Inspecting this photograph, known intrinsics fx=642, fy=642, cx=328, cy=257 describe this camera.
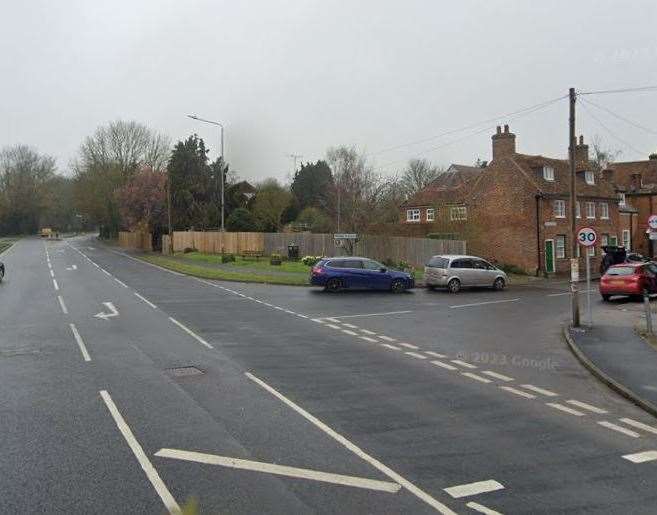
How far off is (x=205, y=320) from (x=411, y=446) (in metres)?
11.3

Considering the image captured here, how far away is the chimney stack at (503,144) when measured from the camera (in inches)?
1645

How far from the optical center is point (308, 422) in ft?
26.6

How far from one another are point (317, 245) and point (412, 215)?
29.3ft

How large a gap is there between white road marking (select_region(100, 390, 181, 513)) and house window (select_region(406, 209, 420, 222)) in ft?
138

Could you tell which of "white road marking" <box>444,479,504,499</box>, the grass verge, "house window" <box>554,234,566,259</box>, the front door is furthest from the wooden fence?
"white road marking" <box>444,479,504,499</box>

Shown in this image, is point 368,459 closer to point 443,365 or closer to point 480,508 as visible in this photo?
point 480,508

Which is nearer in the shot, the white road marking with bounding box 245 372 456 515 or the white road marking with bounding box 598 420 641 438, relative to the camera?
the white road marking with bounding box 245 372 456 515

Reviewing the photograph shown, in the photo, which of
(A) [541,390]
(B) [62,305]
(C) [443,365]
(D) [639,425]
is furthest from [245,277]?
(D) [639,425]

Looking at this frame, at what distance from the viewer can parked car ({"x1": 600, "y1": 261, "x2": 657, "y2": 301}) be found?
25250 mm

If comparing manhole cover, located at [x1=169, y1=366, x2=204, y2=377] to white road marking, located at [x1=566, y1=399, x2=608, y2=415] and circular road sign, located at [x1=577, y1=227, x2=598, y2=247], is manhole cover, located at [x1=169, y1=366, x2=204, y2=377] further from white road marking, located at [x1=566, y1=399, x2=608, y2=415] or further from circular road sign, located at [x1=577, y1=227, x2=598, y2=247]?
circular road sign, located at [x1=577, y1=227, x2=598, y2=247]

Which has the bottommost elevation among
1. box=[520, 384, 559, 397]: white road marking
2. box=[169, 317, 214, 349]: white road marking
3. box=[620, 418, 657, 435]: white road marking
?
box=[620, 418, 657, 435]: white road marking

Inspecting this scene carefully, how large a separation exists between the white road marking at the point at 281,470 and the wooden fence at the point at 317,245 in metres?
32.9

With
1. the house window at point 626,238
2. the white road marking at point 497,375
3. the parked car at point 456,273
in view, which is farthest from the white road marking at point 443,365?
the house window at point 626,238

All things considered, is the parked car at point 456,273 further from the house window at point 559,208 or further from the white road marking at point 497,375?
the white road marking at point 497,375
